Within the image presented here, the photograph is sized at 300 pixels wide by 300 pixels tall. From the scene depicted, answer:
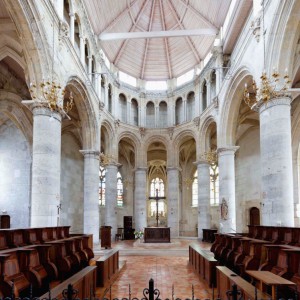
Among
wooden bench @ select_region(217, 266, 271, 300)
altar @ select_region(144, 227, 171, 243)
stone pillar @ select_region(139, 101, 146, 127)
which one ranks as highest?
stone pillar @ select_region(139, 101, 146, 127)

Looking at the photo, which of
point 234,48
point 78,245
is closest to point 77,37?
point 234,48

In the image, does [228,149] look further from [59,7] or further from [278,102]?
[59,7]

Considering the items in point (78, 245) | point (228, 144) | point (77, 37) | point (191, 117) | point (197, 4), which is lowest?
point (78, 245)

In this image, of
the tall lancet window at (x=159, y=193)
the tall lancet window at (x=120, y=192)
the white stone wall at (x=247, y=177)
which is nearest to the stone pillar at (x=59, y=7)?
the white stone wall at (x=247, y=177)

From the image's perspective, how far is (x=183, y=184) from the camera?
32500 mm

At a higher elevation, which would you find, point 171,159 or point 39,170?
point 171,159

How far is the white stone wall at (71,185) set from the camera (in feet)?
76.1

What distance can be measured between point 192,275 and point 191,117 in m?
17.1

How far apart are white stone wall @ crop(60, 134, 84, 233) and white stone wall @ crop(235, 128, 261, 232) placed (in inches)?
448

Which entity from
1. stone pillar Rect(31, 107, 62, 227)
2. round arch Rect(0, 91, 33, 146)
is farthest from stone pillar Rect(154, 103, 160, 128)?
stone pillar Rect(31, 107, 62, 227)

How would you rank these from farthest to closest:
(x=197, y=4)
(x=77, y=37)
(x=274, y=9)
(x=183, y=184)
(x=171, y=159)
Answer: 1. (x=183, y=184)
2. (x=171, y=159)
3. (x=197, y=4)
4. (x=77, y=37)
5. (x=274, y=9)

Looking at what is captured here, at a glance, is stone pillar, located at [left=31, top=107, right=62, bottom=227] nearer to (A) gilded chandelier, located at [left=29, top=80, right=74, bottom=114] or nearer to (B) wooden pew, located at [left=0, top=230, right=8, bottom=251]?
(A) gilded chandelier, located at [left=29, top=80, right=74, bottom=114]

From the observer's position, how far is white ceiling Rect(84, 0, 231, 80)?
21.2m

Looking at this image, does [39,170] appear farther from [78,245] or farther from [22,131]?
[22,131]
